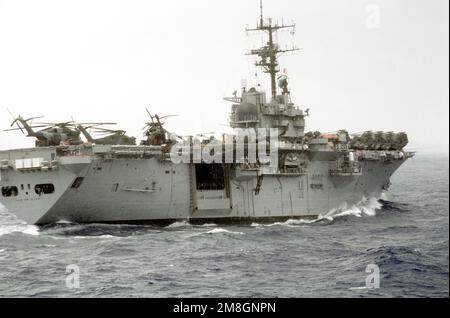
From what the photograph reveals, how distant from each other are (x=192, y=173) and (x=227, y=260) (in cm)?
848

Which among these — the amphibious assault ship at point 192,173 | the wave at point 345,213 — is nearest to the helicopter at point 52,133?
the amphibious assault ship at point 192,173

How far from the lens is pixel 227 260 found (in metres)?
17.7

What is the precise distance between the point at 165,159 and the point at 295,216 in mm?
7537

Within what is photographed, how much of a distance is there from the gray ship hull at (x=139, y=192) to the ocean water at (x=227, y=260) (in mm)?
715

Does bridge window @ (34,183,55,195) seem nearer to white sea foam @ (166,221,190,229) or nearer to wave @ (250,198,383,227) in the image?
white sea foam @ (166,221,190,229)

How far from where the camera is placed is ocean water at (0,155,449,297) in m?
14.2

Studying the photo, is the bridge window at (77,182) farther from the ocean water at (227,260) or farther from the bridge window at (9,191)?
the bridge window at (9,191)

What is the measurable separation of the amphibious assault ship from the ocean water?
874 mm

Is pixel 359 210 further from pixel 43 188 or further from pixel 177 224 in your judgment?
pixel 43 188

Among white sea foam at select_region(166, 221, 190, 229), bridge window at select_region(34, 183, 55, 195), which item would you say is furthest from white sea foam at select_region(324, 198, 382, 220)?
bridge window at select_region(34, 183, 55, 195)

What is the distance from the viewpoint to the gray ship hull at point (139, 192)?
23438 mm
